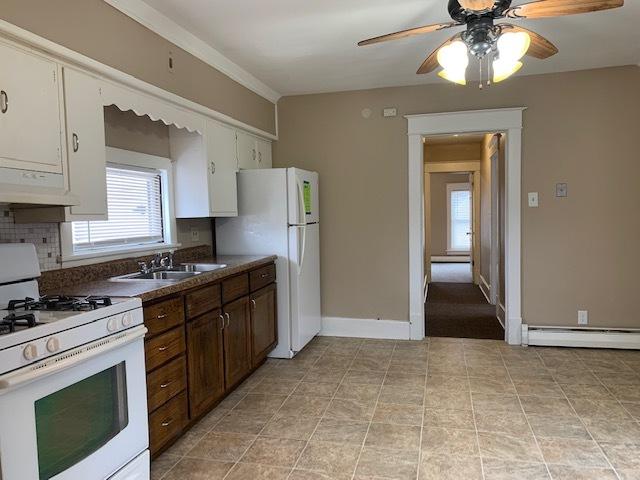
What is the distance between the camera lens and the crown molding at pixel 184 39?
8.53ft

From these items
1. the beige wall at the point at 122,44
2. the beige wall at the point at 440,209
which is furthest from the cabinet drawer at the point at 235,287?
the beige wall at the point at 440,209

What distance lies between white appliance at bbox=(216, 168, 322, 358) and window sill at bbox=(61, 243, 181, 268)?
58 cm

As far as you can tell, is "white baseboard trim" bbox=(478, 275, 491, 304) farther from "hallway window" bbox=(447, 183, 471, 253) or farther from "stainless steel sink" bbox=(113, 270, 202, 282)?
"stainless steel sink" bbox=(113, 270, 202, 282)

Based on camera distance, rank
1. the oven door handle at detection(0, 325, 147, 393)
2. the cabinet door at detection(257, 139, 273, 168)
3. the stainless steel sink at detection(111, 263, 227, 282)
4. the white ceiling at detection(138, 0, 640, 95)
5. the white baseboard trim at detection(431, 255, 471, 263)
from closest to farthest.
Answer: the oven door handle at detection(0, 325, 147, 393) < the white ceiling at detection(138, 0, 640, 95) < the stainless steel sink at detection(111, 263, 227, 282) < the cabinet door at detection(257, 139, 273, 168) < the white baseboard trim at detection(431, 255, 471, 263)

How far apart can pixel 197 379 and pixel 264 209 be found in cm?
166

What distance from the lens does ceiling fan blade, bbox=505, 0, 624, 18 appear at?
195cm

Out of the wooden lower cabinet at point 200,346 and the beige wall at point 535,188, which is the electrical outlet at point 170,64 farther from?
the beige wall at point 535,188

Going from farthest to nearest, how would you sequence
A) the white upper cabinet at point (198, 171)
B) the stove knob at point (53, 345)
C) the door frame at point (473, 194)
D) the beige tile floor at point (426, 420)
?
1. the door frame at point (473, 194)
2. the white upper cabinet at point (198, 171)
3. the beige tile floor at point (426, 420)
4. the stove knob at point (53, 345)

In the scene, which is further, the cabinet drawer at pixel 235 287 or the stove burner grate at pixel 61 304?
the cabinet drawer at pixel 235 287

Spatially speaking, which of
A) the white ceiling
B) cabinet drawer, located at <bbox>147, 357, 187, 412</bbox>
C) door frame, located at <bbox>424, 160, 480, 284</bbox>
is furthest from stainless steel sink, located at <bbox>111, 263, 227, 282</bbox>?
door frame, located at <bbox>424, 160, 480, 284</bbox>

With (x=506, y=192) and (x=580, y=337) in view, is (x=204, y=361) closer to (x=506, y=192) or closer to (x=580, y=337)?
(x=506, y=192)

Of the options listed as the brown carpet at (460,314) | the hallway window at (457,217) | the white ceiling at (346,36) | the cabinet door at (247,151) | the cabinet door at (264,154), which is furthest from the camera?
the hallway window at (457,217)

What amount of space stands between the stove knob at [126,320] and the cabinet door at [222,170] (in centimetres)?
163

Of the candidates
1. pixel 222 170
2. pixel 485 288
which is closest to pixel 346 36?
pixel 222 170
